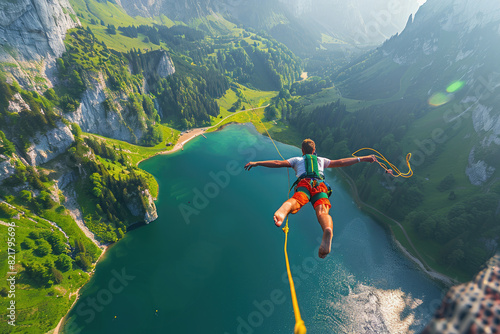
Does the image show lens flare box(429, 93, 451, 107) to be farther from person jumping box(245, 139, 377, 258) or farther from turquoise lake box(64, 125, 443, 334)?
person jumping box(245, 139, 377, 258)

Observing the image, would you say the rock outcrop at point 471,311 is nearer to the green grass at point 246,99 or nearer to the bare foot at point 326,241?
the bare foot at point 326,241

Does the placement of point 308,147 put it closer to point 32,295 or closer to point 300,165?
point 300,165

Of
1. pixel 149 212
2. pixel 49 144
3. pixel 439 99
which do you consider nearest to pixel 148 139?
pixel 49 144

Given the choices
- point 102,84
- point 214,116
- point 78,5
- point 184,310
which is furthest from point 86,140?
point 78,5

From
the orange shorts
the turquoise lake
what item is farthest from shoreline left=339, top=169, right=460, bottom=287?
the orange shorts

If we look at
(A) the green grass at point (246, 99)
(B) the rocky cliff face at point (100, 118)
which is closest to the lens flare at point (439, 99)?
(A) the green grass at point (246, 99)
